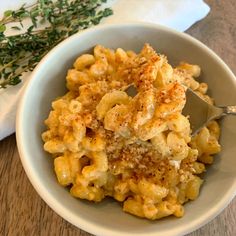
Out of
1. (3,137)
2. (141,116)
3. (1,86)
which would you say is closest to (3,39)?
(1,86)

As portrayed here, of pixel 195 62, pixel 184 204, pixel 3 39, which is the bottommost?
pixel 184 204

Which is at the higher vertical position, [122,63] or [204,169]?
[122,63]

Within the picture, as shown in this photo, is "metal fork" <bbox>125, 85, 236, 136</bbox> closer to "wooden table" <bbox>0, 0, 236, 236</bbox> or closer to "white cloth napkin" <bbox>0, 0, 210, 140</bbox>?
"wooden table" <bbox>0, 0, 236, 236</bbox>

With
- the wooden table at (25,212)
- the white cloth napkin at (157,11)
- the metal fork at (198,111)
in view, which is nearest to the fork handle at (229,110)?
the metal fork at (198,111)

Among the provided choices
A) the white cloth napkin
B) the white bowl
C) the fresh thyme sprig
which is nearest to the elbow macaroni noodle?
the white bowl

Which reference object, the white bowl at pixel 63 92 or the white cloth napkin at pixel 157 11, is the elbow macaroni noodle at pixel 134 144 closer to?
the white bowl at pixel 63 92

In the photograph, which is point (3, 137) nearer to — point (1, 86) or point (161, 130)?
point (1, 86)
